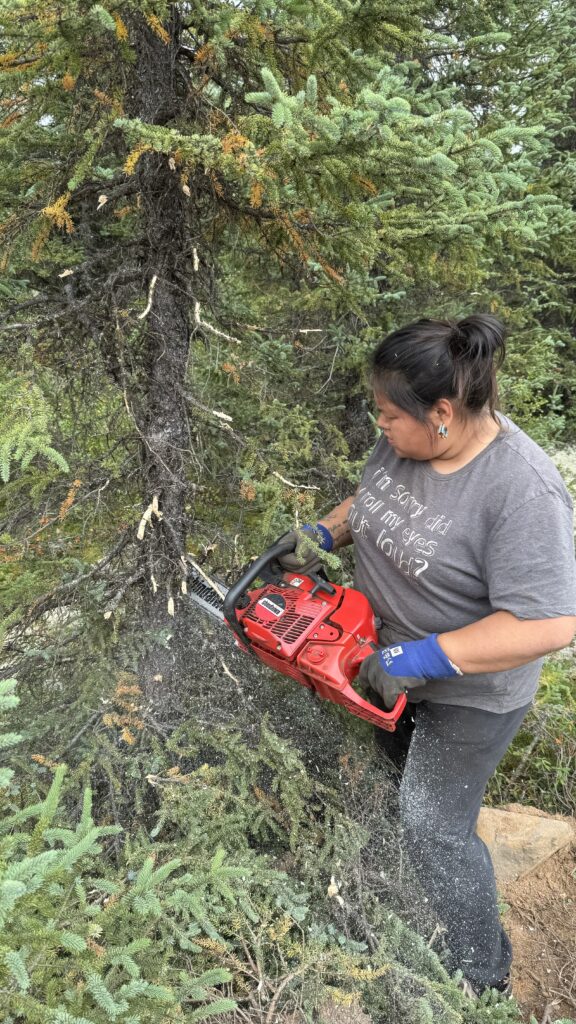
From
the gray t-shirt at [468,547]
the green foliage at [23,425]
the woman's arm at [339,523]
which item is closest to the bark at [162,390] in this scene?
the green foliage at [23,425]

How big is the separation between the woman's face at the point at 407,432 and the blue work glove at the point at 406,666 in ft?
2.22

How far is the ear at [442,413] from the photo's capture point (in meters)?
2.08

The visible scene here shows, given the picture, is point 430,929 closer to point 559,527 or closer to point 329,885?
point 329,885

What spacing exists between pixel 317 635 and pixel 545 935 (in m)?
2.32

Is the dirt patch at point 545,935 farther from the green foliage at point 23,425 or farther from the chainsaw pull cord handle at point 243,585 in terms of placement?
the green foliage at point 23,425

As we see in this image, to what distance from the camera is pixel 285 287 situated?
4.20 meters

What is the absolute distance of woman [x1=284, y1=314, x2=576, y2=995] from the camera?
1.95m

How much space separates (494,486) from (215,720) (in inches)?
62.8

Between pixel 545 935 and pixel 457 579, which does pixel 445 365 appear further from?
pixel 545 935

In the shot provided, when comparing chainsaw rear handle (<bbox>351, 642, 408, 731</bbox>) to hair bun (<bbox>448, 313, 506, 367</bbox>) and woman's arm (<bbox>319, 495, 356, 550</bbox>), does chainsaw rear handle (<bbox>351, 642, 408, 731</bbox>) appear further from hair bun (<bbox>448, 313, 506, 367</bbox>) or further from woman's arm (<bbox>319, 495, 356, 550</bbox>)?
hair bun (<bbox>448, 313, 506, 367</bbox>)

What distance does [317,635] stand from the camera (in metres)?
2.36

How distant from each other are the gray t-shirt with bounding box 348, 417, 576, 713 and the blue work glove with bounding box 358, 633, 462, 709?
0.18 metres

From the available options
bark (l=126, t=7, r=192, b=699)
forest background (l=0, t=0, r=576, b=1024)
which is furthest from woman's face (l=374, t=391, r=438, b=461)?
bark (l=126, t=7, r=192, b=699)

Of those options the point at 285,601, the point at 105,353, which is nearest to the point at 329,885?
the point at 285,601
